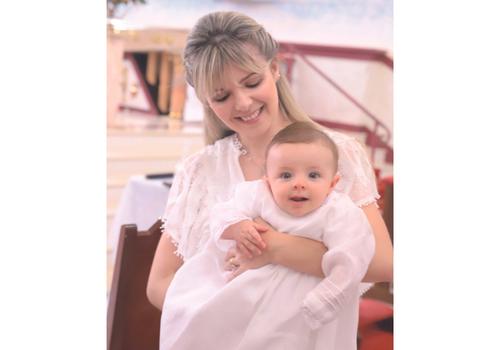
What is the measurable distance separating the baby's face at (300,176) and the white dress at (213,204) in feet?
Answer: 0.09

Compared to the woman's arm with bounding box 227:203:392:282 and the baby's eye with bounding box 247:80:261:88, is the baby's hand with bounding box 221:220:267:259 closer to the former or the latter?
the woman's arm with bounding box 227:203:392:282

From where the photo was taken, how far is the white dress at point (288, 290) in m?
0.93

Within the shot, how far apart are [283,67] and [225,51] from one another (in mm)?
103

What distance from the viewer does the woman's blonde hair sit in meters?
0.96

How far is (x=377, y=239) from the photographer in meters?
0.97

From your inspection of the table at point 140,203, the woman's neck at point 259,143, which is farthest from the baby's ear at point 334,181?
the table at point 140,203

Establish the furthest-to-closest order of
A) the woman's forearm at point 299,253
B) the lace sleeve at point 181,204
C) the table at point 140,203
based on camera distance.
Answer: the table at point 140,203
the lace sleeve at point 181,204
the woman's forearm at point 299,253

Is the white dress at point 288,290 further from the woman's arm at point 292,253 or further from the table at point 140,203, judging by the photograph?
the table at point 140,203

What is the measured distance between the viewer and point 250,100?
96 centimetres

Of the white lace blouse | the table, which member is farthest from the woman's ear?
the table
